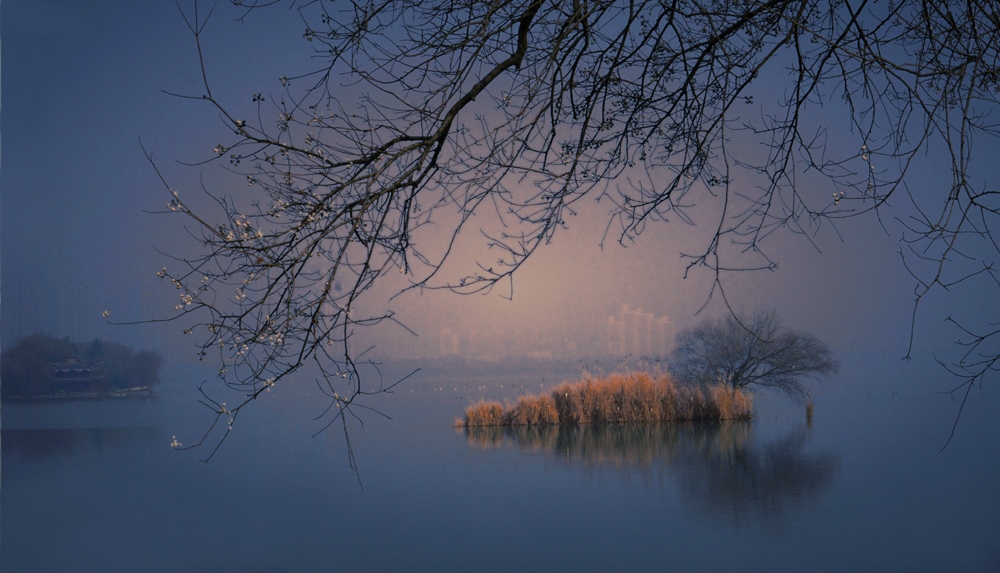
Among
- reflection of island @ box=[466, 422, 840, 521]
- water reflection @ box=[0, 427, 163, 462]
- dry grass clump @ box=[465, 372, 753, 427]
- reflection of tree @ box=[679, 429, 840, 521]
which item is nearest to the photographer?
reflection of tree @ box=[679, 429, 840, 521]

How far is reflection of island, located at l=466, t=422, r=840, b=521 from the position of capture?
344 inches

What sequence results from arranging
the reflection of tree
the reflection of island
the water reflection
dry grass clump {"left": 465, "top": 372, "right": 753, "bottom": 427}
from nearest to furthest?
the reflection of tree → the reflection of island → dry grass clump {"left": 465, "top": 372, "right": 753, "bottom": 427} → the water reflection

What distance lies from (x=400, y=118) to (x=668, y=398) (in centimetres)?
899

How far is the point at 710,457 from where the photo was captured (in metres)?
9.76

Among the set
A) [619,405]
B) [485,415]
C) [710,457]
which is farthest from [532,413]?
[710,457]

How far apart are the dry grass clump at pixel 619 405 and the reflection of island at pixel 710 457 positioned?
122 mm

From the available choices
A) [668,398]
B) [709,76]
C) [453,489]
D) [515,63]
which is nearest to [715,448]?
[668,398]

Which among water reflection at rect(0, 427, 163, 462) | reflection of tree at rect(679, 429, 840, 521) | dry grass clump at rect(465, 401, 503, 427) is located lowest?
water reflection at rect(0, 427, 163, 462)

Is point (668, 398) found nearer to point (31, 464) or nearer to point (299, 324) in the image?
point (299, 324)

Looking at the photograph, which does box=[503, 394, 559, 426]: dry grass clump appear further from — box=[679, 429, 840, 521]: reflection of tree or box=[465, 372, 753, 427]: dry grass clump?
box=[679, 429, 840, 521]: reflection of tree

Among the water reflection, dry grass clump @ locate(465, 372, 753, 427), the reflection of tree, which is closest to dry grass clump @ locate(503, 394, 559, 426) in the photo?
dry grass clump @ locate(465, 372, 753, 427)

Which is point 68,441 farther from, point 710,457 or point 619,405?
point 710,457

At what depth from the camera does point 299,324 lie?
202cm

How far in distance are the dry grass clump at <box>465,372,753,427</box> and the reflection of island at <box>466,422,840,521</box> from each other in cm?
12
